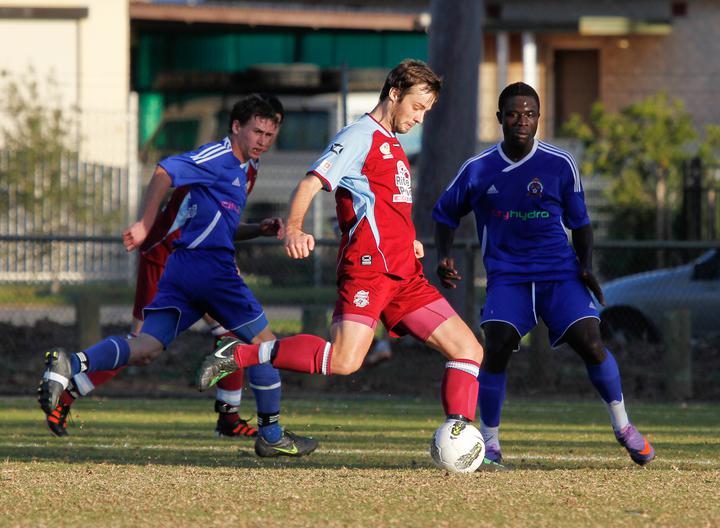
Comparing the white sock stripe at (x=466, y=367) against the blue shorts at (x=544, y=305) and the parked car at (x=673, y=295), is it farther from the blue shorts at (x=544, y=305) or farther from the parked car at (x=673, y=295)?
the parked car at (x=673, y=295)

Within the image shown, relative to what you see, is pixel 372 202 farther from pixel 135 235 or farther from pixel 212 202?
pixel 212 202

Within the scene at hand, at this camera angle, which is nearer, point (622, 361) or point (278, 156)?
point (622, 361)

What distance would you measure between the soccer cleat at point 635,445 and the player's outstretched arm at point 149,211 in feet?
8.90

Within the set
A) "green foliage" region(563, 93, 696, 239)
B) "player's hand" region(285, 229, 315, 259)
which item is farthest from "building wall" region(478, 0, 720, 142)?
"player's hand" region(285, 229, 315, 259)

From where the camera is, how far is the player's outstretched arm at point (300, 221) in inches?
257

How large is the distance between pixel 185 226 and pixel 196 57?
85.4 ft

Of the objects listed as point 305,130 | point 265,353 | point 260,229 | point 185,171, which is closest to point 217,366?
point 265,353

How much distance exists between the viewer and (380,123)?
23.5ft

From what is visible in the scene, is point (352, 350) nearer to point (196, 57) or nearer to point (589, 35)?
point (196, 57)

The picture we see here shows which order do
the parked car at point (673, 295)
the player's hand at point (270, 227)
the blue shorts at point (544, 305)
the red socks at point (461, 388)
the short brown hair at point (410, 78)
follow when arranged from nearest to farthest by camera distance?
1. the short brown hair at point (410, 78)
2. the red socks at point (461, 388)
3. the blue shorts at point (544, 305)
4. the player's hand at point (270, 227)
5. the parked car at point (673, 295)

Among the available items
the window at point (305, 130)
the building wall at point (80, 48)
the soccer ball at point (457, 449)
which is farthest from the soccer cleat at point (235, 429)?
the building wall at point (80, 48)

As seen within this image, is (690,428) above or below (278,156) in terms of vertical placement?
below

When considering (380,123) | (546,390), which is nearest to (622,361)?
(546,390)

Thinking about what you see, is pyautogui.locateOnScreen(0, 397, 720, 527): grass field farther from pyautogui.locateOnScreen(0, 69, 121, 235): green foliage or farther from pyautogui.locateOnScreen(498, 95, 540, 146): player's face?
pyautogui.locateOnScreen(0, 69, 121, 235): green foliage
